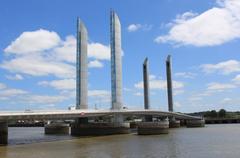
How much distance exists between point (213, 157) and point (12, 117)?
33.0 meters

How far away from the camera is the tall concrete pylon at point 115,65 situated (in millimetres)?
107000

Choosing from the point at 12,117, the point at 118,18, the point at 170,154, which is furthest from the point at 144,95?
the point at 170,154

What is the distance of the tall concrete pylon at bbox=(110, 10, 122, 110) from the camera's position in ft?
351

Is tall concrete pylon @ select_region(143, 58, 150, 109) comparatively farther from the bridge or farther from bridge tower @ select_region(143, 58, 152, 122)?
the bridge

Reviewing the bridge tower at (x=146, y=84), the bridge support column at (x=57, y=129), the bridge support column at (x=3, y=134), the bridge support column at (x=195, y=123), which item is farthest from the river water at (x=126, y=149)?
the bridge support column at (x=195, y=123)

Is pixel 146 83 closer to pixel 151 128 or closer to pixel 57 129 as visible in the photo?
pixel 57 129

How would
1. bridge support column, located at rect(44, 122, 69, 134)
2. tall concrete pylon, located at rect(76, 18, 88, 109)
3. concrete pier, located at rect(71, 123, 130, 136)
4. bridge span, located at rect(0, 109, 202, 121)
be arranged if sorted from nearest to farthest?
bridge span, located at rect(0, 109, 202, 121) → concrete pier, located at rect(71, 123, 130, 136) → tall concrete pylon, located at rect(76, 18, 88, 109) → bridge support column, located at rect(44, 122, 69, 134)

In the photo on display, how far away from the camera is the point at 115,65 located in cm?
10756

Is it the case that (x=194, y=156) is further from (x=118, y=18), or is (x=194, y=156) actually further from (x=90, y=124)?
(x=118, y=18)

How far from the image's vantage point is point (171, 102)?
169 meters

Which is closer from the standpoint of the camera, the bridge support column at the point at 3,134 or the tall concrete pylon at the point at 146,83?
the bridge support column at the point at 3,134

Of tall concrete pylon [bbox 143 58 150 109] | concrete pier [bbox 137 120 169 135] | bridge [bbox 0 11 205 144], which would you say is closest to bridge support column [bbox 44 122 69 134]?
bridge [bbox 0 11 205 144]

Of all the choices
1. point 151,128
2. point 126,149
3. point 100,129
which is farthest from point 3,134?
point 151,128

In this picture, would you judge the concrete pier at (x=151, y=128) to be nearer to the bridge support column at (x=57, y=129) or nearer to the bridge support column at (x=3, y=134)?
the bridge support column at (x=57, y=129)
